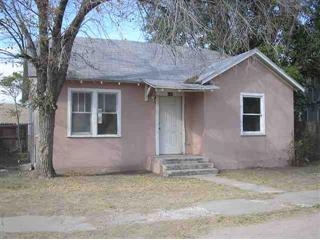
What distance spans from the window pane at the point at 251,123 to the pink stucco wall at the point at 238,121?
14.9 inches

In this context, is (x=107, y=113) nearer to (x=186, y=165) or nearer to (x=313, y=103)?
(x=186, y=165)

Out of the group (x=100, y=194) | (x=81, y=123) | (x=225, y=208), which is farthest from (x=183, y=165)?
(x=225, y=208)

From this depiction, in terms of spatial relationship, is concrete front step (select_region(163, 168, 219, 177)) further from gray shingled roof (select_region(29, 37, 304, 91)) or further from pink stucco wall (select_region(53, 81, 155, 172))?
gray shingled roof (select_region(29, 37, 304, 91))

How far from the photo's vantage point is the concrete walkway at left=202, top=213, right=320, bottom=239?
8141mm

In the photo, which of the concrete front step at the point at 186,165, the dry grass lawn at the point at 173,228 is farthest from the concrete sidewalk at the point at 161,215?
the concrete front step at the point at 186,165

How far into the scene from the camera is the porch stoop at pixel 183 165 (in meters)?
16.8

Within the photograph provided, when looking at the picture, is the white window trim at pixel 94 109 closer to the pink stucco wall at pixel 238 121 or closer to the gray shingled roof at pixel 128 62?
the gray shingled roof at pixel 128 62

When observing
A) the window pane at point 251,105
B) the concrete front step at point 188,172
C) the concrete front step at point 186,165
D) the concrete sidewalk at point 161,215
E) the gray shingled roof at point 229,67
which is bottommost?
the concrete sidewalk at point 161,215

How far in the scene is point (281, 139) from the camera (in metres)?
20.3

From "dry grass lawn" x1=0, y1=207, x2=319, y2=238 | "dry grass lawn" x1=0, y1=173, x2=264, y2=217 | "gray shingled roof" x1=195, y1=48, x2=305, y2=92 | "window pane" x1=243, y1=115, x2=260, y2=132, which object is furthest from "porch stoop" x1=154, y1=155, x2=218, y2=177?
"dry grass lawn" x1=0, y1=207, x2=319, y2=238

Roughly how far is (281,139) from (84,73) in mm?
8481

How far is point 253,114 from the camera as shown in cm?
1967

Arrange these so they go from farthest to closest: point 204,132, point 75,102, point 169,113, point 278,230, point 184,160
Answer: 1. point 169,113
2. point 204,132
3. point 184,160
4. point 75,102
5. point 278,230

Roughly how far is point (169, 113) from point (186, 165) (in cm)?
265
